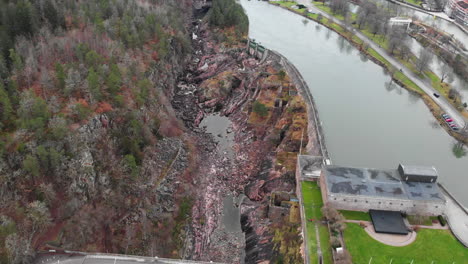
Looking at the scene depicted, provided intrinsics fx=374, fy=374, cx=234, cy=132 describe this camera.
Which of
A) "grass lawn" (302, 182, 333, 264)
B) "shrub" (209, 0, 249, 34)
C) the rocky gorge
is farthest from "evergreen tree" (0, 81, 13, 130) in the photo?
"shrub" (209, 0, 249, 34)

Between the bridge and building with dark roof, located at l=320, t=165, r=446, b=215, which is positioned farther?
building with dark roof, located at l=320, t=165, r=446, b=215

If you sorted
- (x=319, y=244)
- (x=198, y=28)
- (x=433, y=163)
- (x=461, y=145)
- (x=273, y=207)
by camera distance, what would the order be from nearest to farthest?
(x=319, y=244) → (x=273, y=207) → (x=433, y=163) → (x=461, y=145) → (x=198, y=28)

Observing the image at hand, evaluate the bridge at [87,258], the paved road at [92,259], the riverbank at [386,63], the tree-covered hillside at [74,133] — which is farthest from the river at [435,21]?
the bridge at [87,258]

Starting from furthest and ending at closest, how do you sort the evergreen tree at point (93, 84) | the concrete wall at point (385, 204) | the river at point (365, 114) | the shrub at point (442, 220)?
the river at point (365, 114) < the evergreen tree at point (93, 84) < the concrete wall at point (385, 204) < the shrub at point (442, 220)

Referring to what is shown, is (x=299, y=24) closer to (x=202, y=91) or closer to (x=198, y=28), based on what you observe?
(x=198, y=28)

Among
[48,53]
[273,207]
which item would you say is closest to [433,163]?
[273,207]

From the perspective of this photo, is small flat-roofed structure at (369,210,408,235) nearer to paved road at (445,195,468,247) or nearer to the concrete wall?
the concrete wall

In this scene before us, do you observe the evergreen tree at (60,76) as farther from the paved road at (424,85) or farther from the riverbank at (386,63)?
the paved road at (424,85)
